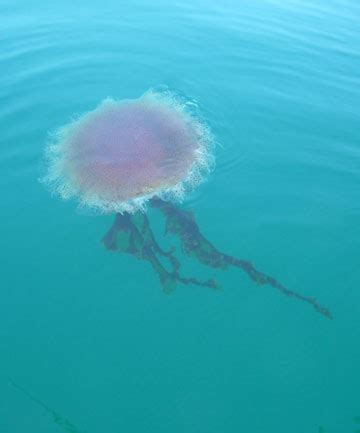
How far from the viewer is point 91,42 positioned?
899 centimetres

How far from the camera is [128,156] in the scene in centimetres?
637

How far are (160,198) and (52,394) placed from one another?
285cm

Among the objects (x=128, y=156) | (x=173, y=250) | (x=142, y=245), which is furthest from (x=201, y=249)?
(x=128, y=156)

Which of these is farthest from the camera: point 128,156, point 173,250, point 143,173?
point 128,156

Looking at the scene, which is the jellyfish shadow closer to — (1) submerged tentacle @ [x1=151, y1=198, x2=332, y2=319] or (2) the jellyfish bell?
(1) submerged tentacle @ [x1=151, y1=198, x2=332, y2=319]

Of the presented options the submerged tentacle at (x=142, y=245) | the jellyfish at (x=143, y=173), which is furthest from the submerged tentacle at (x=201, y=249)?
the submerged tentacle at (x=142, y=245)

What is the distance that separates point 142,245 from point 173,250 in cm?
42

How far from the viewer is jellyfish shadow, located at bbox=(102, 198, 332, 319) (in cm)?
522

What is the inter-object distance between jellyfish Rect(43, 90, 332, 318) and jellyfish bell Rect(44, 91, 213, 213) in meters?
0.01

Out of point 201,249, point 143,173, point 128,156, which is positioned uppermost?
point 128,156

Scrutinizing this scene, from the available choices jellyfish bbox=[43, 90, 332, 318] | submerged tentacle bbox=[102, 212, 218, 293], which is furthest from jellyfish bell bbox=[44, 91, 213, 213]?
submerged tentacle bbox=[102, 212, 218, 293]

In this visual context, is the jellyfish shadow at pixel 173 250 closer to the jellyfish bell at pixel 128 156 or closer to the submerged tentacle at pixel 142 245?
the submerged tentacle at pixel 142 245

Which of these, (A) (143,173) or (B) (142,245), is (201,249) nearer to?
(B) (142,245)

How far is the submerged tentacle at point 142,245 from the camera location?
522 centimetres
